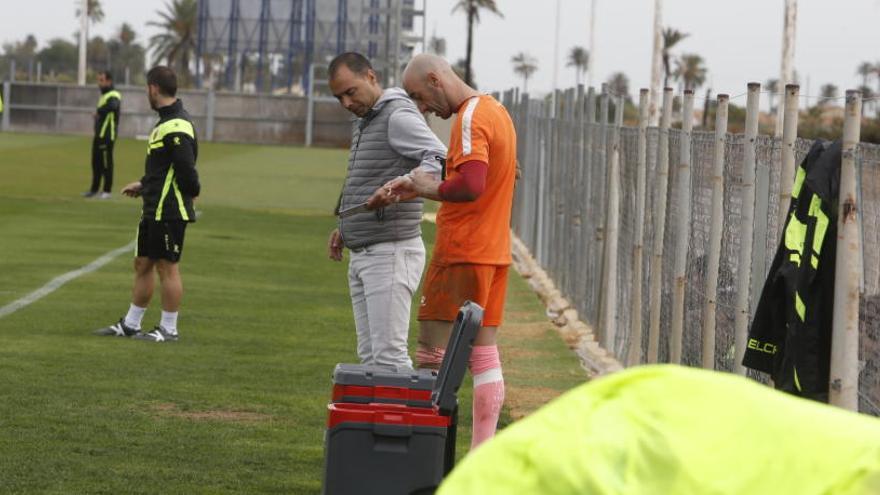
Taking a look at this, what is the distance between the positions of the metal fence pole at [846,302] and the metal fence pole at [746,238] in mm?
2084

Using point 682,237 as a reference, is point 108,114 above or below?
above

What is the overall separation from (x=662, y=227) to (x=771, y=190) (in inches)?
121

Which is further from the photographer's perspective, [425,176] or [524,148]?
[524,148]

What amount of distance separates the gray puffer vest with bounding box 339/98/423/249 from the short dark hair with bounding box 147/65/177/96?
448 centimetres

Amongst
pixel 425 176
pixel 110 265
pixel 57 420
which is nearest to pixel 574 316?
pixel 110 265

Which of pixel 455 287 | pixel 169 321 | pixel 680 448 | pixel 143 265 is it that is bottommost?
pixel 169 321

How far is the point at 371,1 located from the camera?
65.4 meters

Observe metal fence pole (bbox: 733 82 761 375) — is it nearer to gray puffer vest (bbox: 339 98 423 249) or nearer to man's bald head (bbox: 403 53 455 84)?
gray puffer vest (bbox: 339 98 423 249)

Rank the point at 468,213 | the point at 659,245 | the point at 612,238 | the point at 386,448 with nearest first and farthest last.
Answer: the point at 386,448
the point at 468,213
the point at 659,245
the point at 612,238

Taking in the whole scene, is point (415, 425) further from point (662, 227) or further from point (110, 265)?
point (110, 265)

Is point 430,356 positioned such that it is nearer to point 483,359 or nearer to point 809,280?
point 483,359

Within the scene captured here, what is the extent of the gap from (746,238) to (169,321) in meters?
5.30

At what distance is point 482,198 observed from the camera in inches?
283

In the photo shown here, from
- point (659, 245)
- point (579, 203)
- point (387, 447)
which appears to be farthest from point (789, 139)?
point (579, 203)
